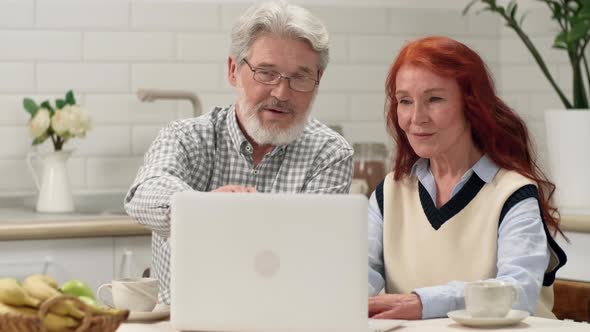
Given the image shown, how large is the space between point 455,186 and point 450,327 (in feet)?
1.82

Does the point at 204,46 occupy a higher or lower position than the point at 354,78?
higher

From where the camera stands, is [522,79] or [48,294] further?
[522,79]

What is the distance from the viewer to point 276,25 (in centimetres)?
294

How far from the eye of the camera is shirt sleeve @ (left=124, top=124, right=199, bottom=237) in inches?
103

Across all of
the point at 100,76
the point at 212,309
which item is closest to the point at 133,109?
the point at 100,76

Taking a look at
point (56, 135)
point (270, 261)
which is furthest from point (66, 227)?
point (270, 261)

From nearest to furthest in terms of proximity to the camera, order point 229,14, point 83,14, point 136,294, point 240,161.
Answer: point 136,294 < point 240,161 < point 83,14 < point 229,14

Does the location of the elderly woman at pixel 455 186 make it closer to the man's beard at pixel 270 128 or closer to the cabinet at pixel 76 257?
the man's beard at pixel 270 128

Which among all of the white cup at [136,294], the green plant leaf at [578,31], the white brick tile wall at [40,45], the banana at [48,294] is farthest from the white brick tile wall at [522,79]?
the banana at [48,294]

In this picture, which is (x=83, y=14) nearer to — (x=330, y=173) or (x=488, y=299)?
(x=330, y=173)

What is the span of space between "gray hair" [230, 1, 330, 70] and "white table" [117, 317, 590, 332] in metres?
0.87

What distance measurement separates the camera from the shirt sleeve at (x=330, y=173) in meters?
3.11

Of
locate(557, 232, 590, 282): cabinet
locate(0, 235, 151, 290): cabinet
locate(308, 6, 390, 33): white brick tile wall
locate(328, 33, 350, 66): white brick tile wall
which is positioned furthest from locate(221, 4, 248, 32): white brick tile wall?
locate(557, 232, 590, 282): cabinet

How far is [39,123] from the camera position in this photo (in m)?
3.95
